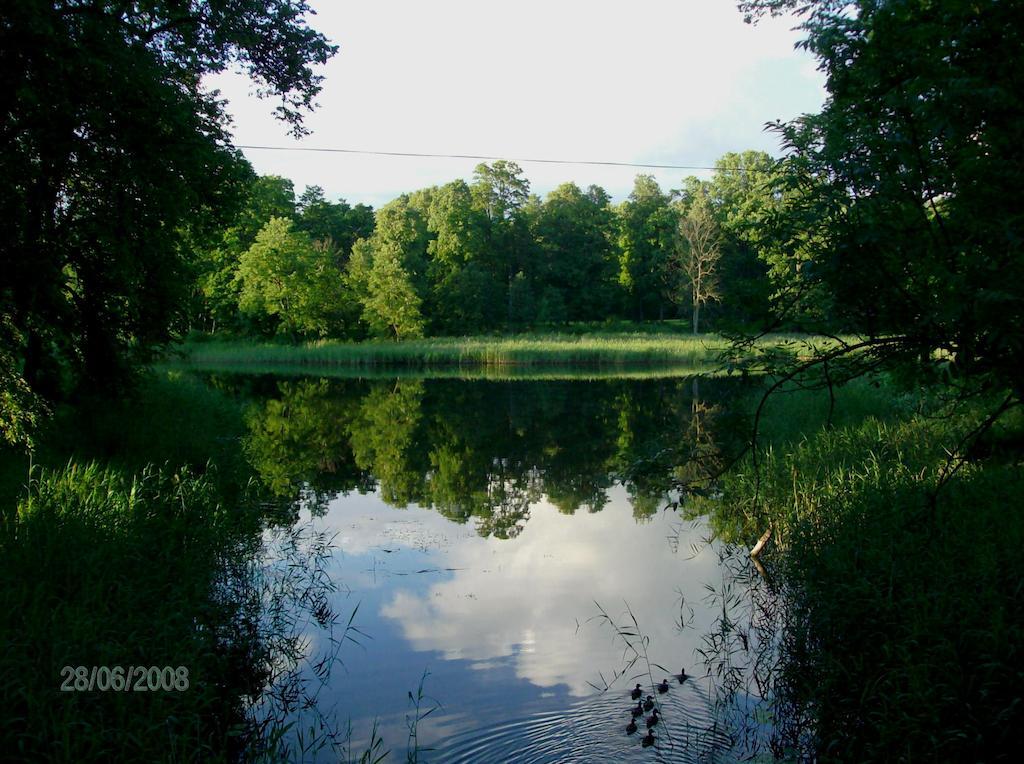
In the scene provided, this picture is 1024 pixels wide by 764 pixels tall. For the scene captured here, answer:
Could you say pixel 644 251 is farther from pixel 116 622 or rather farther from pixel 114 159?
pixel 116 622

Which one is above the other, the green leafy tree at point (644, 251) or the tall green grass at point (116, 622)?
the green leafy tree at point (644, 251)

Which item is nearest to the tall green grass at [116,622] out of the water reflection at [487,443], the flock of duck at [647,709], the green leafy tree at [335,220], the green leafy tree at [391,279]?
the flock of duck at [647,709]

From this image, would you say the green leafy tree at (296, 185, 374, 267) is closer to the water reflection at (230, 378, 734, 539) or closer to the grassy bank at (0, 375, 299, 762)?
the water reflection at (230, 378, 734, 539)

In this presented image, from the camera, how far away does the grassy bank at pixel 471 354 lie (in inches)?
1640

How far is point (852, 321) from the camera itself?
14.4ft

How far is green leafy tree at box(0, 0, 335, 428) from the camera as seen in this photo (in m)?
8.02

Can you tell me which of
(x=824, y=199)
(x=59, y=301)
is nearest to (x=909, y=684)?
(x=824, y=199)

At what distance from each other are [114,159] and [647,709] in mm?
8483

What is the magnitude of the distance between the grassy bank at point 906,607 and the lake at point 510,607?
556mm
